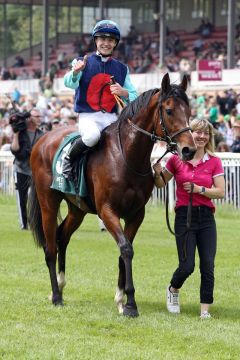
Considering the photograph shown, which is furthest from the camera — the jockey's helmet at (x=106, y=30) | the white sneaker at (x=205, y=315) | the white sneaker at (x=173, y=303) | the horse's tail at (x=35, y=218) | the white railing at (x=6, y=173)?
the white railing at (x=6, y=173)

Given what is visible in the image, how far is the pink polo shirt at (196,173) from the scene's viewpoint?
326 inches

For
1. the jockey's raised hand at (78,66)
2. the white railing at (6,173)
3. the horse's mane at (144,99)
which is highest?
the jockey's raised hand at (78,66)

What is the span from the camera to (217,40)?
4378 centimetres

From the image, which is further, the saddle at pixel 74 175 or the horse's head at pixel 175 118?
the saddle at pixel 74 175

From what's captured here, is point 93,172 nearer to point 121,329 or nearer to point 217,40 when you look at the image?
point 121,329

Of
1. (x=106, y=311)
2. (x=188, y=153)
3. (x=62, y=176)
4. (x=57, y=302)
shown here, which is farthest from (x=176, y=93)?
(x=57, y=302)

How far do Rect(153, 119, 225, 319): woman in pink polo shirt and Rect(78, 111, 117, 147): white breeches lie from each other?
0.66 m

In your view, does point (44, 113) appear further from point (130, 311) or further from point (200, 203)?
point (130, 311)

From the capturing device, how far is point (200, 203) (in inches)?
326

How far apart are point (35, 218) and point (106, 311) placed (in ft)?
5.92

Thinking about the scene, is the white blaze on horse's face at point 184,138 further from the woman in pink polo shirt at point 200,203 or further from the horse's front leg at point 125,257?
the horse's front leg at point 125,257

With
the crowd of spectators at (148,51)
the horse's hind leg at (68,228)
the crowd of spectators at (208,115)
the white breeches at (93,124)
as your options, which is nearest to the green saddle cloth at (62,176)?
the white breeches at (93,124)

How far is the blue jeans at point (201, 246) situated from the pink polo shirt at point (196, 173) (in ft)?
0.29

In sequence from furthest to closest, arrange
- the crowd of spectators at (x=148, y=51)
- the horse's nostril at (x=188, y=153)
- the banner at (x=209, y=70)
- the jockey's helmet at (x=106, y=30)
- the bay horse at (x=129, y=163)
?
the crowd of spectators at (x=148, y=51)
the banner at (x=209, y=70)
the jockey's helmet at (x=106, y=30)
the bay horse at (x=129, y=163)
the horse's nostril at (x=188, y=153)
